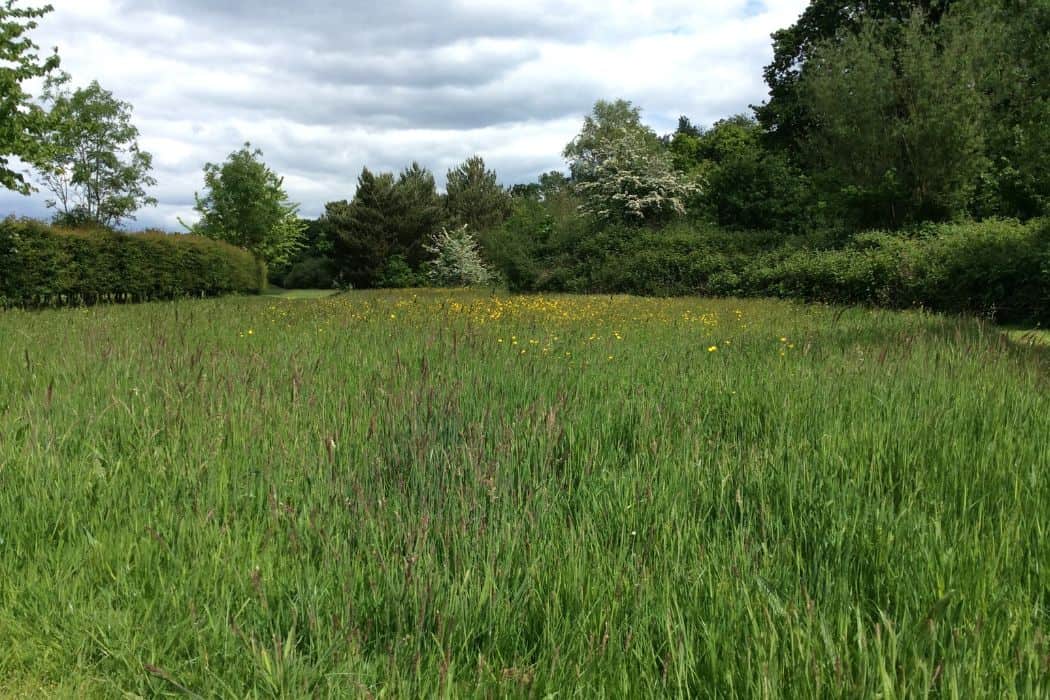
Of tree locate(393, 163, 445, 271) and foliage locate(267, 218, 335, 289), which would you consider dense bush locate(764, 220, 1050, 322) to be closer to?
tree locate(393, 163, 445, 271)

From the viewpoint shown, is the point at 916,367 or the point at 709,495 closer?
the point at 709,495

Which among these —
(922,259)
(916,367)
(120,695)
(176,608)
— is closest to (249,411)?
(176,608)

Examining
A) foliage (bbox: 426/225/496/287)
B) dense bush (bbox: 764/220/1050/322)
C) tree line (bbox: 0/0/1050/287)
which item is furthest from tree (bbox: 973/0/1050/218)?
foliage (bbox: 426/225/496/287)

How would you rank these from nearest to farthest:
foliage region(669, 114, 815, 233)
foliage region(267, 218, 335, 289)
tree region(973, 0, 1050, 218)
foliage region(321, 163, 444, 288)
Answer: tree region(973, 0, 1050, 218) → foliage region(669, 114, 815, 233) → foliage region(321, 163, 444, 288) → foliage region(267, 218, 335, 289)

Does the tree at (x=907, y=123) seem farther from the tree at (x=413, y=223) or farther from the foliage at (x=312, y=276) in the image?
the foliage at (x=312, y=276)

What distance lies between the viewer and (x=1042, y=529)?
92.4 inches

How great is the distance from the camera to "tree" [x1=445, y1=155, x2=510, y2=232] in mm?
50469

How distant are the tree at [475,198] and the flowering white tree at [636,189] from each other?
2250 cm

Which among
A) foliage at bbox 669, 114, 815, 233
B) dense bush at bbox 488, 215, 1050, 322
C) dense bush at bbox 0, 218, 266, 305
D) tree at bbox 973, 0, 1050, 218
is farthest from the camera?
foliage at bbox 669, 114, 815, 233

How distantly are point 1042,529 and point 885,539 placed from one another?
2.01 ft

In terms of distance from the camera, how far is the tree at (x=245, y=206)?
1550 inches

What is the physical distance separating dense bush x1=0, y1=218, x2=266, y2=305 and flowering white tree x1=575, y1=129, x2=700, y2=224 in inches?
560

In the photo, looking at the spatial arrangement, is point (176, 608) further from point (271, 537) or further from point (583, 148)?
point (583, 148)

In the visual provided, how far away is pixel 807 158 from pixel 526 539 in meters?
27.5
